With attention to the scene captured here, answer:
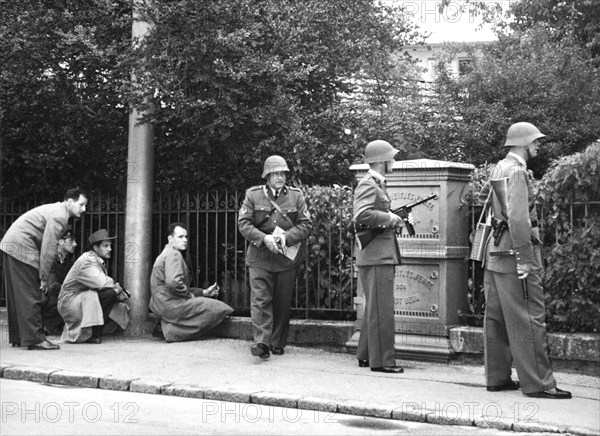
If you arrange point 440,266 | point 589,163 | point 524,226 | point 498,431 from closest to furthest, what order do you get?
point 498,431, point 524,226, point 589,163, point 440,266

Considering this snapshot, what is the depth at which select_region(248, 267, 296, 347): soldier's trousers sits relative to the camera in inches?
353

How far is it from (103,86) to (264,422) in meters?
7.10

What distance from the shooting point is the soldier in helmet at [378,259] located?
8.29 m

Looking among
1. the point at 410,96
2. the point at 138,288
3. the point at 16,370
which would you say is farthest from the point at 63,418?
the point at 410,96

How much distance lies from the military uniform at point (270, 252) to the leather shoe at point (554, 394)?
2929 mm

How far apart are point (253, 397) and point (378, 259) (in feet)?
6.26

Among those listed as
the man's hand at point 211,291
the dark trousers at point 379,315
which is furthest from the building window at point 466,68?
the dark trousers at point 379,315

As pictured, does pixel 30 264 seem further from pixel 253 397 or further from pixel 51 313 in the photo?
pixel 253 397

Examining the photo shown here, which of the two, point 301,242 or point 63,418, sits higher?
Answer: point 301,242

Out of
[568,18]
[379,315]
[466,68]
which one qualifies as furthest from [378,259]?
[466,68]

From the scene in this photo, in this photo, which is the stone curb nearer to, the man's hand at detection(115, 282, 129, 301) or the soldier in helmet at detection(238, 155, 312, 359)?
the soldier in helmet at detection(238, 155, 312, 359)

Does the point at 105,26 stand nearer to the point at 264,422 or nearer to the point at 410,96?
the point at 264,422

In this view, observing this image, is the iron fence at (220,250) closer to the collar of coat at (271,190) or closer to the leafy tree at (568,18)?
the collar of coat at (271,190)

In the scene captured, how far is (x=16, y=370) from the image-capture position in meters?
8.45
